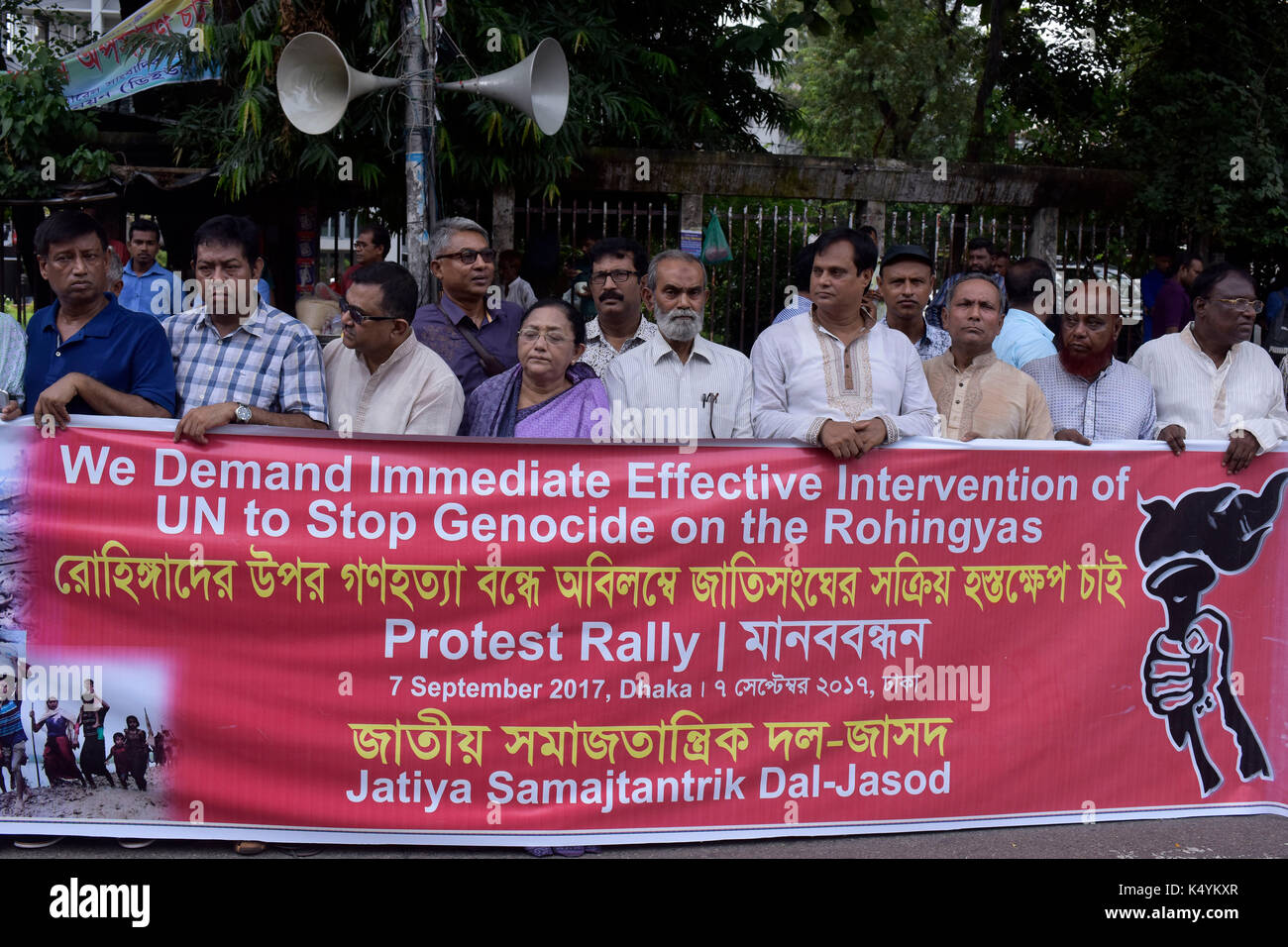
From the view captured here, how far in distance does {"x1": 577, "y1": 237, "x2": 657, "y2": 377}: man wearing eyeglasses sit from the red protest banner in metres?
1.39

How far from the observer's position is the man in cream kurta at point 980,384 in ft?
15.0

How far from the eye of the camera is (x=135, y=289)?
26.3ft

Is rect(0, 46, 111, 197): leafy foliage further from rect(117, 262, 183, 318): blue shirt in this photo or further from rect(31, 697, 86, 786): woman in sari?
rect(31, 697, 86, 786): woman in sari

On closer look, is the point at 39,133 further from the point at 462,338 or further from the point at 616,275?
the point at 616,275

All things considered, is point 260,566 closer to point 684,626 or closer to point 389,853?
point 389,853

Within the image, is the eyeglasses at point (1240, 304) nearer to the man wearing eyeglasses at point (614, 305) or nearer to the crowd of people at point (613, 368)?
the crowd of people at point (613, 368)

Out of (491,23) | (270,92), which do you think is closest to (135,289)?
(270,92)

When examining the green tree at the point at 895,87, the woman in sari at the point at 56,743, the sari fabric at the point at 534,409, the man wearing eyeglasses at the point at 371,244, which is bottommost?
the woman in sari at the point at 56,743

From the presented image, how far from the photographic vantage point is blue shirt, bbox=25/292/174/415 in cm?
407

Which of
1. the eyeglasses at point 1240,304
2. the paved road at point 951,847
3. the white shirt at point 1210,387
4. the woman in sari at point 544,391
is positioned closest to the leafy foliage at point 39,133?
the woman in sari at point 544,391

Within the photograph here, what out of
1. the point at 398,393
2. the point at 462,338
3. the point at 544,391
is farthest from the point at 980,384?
the point at 398,393

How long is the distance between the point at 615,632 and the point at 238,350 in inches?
62.5

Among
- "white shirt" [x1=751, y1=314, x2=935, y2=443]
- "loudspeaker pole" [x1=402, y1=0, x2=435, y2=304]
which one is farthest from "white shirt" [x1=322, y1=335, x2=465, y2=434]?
"loudspeaker pole" [x1=402, y1=0, x2=435, y2=304]

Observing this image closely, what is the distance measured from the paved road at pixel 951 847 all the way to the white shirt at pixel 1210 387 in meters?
1.40
